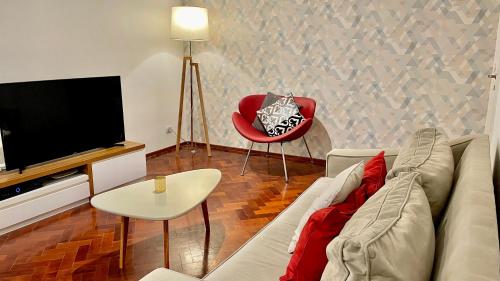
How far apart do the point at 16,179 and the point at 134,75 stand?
6.19 ft

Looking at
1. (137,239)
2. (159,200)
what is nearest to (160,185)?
(159,200)

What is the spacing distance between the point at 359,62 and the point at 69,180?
114 inches

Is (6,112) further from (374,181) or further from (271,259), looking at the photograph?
(374,181)

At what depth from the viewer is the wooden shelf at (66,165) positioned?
308 centimetres

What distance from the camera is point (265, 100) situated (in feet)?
14.8

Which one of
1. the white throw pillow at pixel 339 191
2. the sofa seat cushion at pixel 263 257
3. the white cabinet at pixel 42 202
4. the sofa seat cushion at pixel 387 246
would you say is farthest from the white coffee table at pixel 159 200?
the sofa seat cushion at pixel 387 246

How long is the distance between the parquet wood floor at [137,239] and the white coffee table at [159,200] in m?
0.16

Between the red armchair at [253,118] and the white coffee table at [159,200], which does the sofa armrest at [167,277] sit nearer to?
the white coffee table at [159,200]

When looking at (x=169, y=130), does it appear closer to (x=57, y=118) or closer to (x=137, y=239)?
(x=57, y=118)

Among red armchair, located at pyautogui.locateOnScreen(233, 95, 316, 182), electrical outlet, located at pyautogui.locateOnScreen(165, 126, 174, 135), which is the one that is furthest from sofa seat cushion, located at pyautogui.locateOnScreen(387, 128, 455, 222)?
electrical outlet, located at pyautogui.locateOnScreen(165, 126, 174, 135)

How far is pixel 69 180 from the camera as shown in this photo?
339cm

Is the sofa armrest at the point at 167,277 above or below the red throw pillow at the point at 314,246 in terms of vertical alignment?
below

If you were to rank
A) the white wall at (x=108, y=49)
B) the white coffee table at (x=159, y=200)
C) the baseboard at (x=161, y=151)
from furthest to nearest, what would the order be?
the baseboard at (x=161, y=151) < the white wall at (x=108, y=49) < the white coffee table at (x=159, y=200)

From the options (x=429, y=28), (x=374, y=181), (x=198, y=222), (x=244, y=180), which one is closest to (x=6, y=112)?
(x=198, y=222)
